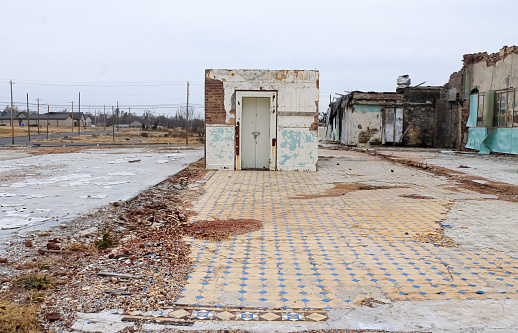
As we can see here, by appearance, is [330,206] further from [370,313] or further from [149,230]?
[370,313]

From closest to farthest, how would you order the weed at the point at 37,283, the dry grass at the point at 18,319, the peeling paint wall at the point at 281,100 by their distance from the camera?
the dry grass at the point at 18,319 < the weed at the point at 37,283 < the peeling paint wall at the point at 281,100

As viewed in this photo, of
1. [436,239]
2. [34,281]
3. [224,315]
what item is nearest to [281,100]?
[436,239]

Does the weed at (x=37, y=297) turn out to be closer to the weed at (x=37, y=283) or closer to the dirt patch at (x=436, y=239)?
the weed at (x=37, y=283)

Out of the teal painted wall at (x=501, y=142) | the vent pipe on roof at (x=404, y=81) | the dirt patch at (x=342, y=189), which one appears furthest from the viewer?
the vent pipe on roof at (x=404, y=81)

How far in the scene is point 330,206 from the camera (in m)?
8.08

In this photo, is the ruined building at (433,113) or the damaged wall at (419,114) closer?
the ruined building at (433,113)

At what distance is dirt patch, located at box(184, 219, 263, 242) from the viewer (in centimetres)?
Answer: 592

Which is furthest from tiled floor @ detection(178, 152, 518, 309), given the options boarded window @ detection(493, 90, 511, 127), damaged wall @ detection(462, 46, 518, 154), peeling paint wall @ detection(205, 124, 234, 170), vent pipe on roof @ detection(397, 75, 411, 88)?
vent pipe on roof @ detection(397, 75, 411, 88)

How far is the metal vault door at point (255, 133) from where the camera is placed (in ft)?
47.3

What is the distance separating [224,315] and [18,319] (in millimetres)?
1412

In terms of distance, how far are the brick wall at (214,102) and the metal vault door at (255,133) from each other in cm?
75

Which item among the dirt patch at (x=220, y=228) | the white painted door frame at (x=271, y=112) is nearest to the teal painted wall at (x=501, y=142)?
the white painted door frame at (x=271, y=112)

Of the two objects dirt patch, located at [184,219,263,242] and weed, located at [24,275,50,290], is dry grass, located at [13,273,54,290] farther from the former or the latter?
dirt patch, located at [184,219,263,242]

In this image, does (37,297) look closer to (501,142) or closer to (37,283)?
(37,283)
